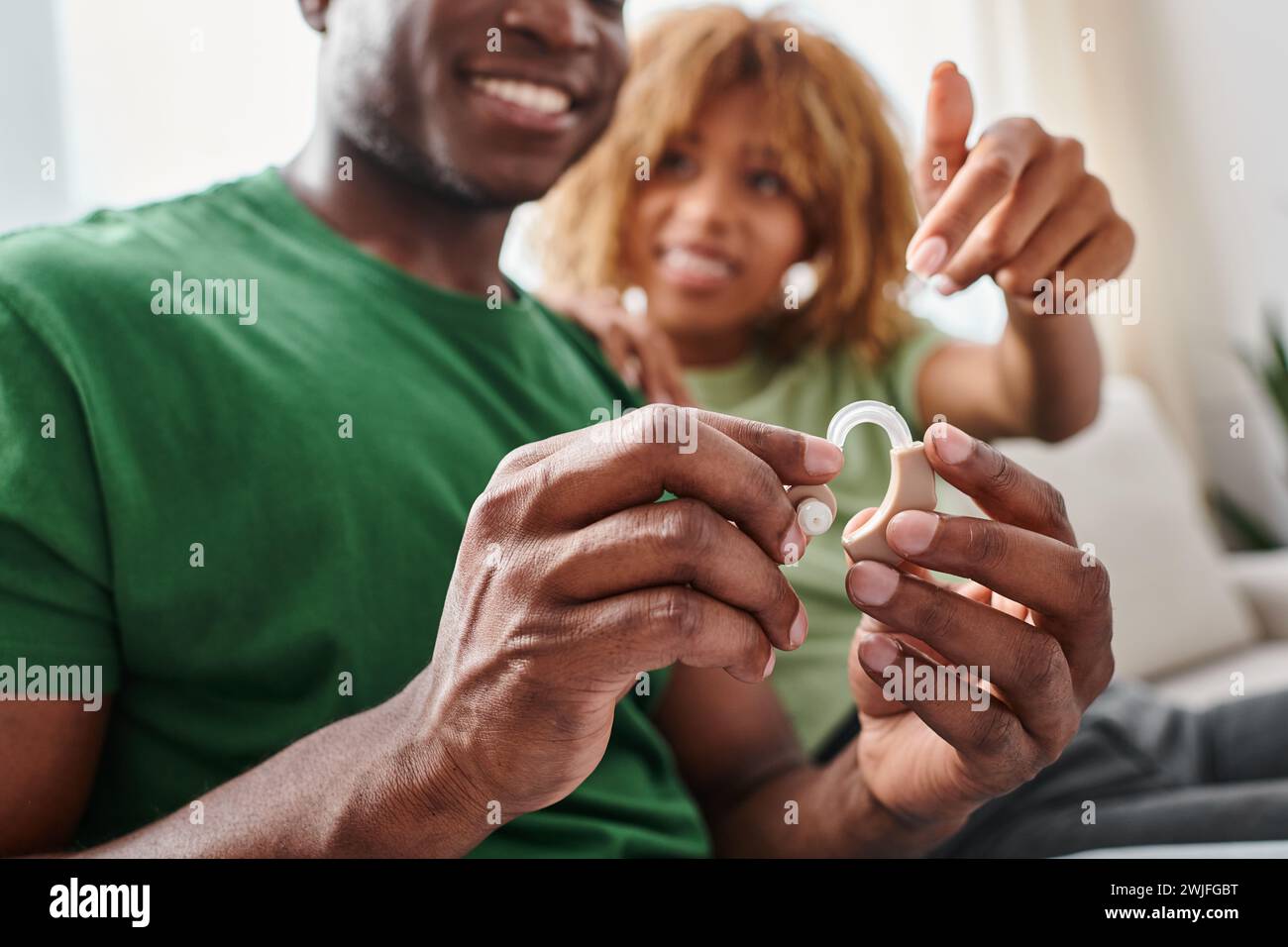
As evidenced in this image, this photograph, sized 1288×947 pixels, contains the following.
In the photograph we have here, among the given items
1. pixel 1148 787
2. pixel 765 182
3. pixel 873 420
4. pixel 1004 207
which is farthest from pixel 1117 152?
pixel 873 420

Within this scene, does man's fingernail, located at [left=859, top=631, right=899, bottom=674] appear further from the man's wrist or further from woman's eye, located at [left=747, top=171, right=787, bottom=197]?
woman's eye, located at [left=747, top=171, right=787, bottom=197]

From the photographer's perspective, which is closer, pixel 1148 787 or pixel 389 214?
pixel 389 214

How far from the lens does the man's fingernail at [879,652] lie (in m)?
0.42

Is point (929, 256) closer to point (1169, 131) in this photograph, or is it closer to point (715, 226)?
point (715, 226)

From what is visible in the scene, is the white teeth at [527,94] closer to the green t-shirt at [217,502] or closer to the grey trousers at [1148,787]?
the green t-shirt at [217,502]

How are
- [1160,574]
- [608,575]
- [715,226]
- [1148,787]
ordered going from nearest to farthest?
[608,575], [1148,787], [715,226], [1160,574]

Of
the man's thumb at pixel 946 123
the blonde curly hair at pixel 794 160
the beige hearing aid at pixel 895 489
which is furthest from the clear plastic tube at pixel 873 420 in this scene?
the blonde curly hair at pixel 794 160

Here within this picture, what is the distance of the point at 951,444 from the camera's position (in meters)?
0.38

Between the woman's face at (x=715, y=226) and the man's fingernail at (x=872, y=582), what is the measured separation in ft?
2.38

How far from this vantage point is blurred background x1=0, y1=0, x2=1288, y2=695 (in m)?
0.95

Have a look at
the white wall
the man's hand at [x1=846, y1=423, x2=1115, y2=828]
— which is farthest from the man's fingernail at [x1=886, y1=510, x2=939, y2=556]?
the white wall

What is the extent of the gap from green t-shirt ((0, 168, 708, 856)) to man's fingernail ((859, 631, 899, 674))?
20 centimetres

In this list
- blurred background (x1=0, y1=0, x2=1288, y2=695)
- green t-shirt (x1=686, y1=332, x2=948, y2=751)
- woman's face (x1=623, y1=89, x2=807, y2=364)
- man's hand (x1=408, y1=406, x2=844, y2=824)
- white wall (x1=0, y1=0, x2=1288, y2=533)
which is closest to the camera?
man's hand (x1=408, y1=406, x2=844, y2=824)

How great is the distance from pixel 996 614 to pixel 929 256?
16 centimetres
